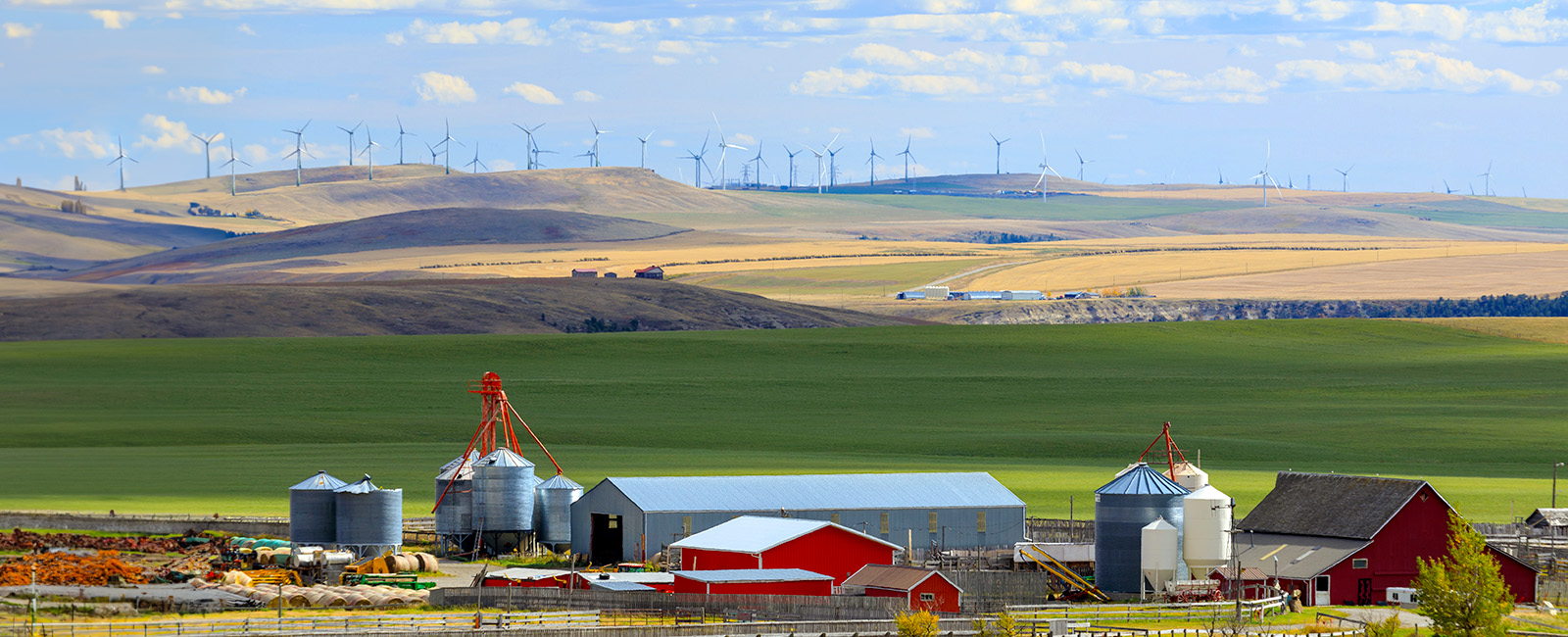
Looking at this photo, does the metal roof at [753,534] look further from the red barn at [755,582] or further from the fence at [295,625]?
the fence at [295,625]

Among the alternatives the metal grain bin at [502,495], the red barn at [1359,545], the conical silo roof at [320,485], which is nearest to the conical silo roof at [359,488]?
Answer: the conical silo roof at [320,485]

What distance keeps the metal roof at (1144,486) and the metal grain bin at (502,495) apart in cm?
1831

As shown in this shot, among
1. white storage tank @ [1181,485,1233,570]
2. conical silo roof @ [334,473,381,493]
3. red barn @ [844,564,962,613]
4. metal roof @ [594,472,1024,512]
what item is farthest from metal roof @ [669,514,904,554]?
conical silo roof @ [334,473,381,493]

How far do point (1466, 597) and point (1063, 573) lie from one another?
12739 mm

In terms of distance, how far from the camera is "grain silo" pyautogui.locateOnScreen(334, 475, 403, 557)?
54.0 metres

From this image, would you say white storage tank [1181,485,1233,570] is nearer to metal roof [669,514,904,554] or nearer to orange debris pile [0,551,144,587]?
metal roof [669,514,904,554]

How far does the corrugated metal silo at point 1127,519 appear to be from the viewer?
46938mm

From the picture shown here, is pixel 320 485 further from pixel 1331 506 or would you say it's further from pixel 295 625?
pixel 1331 506

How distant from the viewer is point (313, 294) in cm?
15500

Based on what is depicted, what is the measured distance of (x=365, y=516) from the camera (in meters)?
54.1

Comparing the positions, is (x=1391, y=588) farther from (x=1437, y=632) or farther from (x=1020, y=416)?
(x=1020, y=416)

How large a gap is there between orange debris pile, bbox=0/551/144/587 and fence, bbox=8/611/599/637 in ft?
24.3

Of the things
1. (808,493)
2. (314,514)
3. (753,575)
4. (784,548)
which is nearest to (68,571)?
(314,514)

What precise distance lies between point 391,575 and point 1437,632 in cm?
2642
